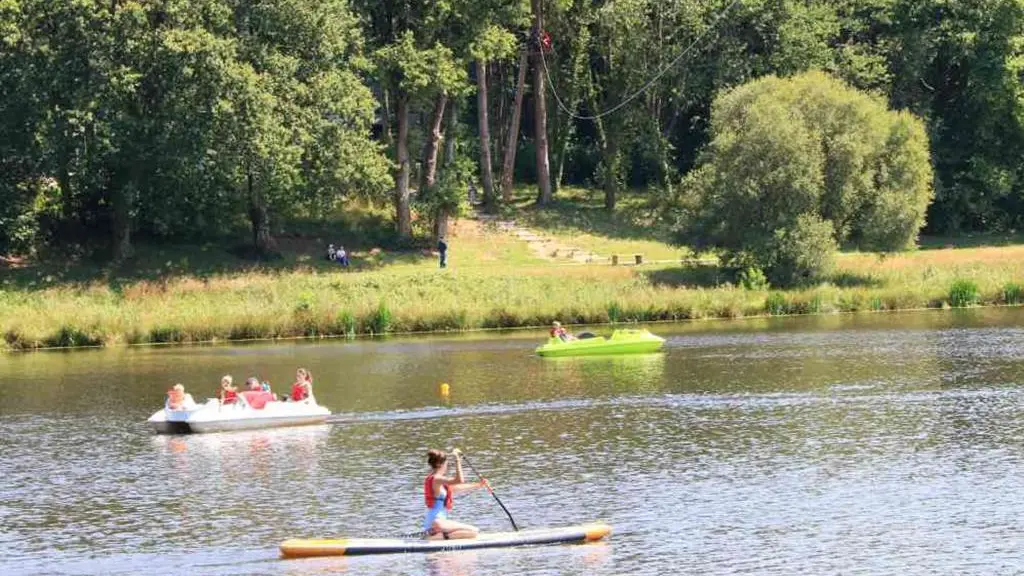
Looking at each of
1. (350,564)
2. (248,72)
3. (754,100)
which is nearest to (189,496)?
(350,564)

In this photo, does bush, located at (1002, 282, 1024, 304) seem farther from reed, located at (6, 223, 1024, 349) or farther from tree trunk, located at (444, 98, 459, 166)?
tree trunk, located at (444, 98, 459, 166)

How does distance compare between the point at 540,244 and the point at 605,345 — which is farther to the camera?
the point at 540,244

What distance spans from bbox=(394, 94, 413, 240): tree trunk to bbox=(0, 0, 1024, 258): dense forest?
0.18m

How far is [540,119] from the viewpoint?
9206 centimetres

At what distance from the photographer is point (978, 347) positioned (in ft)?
182

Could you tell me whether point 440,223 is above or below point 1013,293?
above

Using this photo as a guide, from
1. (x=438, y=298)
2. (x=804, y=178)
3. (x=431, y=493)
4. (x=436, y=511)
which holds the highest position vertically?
(x=804, y=178)

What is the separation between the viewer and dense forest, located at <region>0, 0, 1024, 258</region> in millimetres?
74688

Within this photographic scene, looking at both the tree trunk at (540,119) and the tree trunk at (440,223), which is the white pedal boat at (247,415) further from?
the tree trunk at (540,119)

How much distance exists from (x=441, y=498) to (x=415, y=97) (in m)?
56.4

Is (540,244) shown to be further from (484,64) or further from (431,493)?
(431,493)

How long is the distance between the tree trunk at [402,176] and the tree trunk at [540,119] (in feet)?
30.7

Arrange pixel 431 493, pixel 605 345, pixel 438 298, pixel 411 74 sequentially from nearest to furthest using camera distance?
pixel 431 493
pixel 605 345
pixel 438 298
pixel 411 74

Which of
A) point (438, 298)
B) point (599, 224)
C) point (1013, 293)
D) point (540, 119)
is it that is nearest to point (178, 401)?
point (438, 298)
